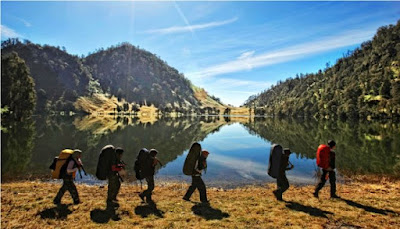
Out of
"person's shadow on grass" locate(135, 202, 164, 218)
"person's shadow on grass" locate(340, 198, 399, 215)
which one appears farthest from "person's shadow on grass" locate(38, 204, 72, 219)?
"person's shadow on grass" locate(340, 198, 399, 215)

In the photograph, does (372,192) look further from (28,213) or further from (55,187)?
(55,187)

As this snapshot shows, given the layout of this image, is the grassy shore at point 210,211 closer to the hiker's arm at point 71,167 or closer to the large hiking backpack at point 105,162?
the large hiking backpack at point 105,162

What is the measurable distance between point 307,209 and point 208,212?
4.85 metres

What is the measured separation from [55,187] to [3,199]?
3.50 meters

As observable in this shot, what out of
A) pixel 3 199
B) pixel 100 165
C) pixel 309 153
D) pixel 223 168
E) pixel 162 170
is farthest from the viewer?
pixel 309 153

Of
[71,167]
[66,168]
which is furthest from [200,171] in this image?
[66,168]

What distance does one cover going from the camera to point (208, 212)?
1196 centimetres

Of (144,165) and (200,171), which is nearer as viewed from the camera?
(144,165)

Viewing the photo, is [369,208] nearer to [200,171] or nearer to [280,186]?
[280,186]

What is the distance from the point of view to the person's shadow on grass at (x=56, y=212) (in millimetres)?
11084

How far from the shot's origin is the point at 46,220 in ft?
35.0

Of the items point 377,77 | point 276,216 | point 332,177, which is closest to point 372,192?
point 332,177

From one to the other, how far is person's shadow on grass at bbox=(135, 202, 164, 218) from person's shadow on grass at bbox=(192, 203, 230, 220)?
5.45ft

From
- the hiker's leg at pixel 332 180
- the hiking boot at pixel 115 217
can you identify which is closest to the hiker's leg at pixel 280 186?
the hiker's leg at pixel 332 180
